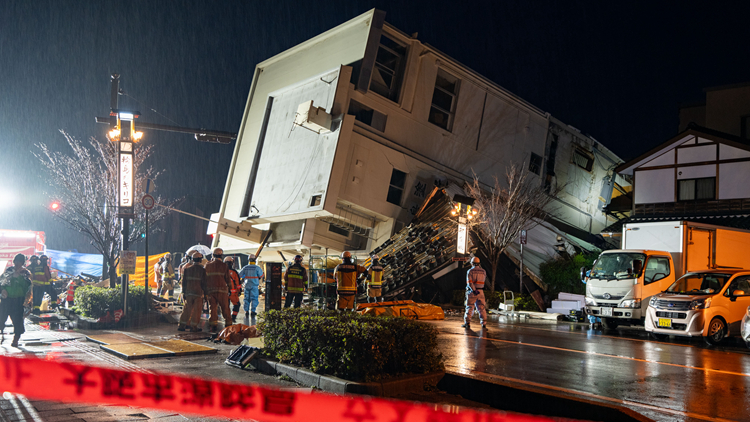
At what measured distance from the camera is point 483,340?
493 inches

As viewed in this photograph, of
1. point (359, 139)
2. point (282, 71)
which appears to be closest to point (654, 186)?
point (359, 139)

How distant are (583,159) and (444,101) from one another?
44.6 feet

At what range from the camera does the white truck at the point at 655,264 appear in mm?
15023

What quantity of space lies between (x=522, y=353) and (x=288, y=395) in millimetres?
7579

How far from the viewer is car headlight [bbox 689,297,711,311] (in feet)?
41.8

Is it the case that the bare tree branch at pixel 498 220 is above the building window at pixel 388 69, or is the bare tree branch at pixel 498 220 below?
below

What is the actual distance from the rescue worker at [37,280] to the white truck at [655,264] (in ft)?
56.3

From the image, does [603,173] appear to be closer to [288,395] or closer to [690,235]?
[690,235]

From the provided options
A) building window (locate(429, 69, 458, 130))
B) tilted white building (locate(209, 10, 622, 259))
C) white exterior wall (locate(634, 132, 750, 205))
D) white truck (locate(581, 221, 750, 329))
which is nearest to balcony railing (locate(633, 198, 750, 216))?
white exterior wall (locate(634, 132, 750, 205))

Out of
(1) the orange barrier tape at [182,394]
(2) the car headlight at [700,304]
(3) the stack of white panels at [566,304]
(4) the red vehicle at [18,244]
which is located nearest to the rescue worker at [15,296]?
(1) the orange barrier tape at [182,394]

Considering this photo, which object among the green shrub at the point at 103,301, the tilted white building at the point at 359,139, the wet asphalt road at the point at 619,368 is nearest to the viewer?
the wet asphalt road at the point at 619,368

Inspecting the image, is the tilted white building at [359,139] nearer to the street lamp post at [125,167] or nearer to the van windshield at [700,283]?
the street lamp post at [125,167]

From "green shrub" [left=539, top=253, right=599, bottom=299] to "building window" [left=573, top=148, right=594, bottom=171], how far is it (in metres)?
15.1

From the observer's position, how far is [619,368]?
29.9 feet
